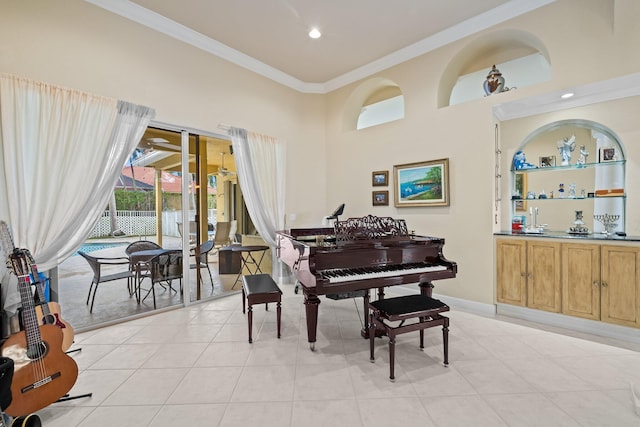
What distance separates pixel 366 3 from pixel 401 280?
10.3ft

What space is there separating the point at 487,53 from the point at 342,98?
2.25 meters

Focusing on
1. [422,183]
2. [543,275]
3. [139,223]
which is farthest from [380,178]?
[139,223]

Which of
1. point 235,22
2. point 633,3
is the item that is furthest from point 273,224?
point 633,3

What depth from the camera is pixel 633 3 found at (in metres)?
2.56

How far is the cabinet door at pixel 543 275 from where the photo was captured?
3124 mm

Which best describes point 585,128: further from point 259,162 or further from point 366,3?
point 259,162

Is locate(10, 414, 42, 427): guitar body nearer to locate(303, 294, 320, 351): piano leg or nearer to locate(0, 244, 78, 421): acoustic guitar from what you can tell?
locate(0, 244, 78, 421): acoustic guitar

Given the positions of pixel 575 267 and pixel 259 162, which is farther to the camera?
pixel 259 162

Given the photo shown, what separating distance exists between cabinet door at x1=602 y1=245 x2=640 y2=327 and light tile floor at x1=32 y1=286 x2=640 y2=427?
0.92 ft

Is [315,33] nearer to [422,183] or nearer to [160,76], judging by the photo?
[160,76]

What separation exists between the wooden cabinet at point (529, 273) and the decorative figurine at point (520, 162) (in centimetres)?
100

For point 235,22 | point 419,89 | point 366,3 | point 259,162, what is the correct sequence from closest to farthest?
point 366,3
point 235,22
point 419,89
point 259,162

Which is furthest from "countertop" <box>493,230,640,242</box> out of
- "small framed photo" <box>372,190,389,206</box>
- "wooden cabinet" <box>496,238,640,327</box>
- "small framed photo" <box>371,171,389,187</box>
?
"small framed photo" <box>371,171,389,187</box>

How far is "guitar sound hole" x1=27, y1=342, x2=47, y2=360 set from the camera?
5.57ft
